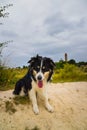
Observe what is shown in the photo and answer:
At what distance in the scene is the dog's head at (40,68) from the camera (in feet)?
25.3

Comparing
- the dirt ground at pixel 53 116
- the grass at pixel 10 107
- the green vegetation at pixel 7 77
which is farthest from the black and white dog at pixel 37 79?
the green vegetation at pixel 7 77

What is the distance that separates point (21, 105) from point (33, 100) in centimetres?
41

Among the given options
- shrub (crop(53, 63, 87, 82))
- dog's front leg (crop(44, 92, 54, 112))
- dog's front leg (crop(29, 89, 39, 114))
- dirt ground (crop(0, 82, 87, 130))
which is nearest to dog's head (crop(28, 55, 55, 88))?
dog's front leg (crop(29, 89, 39, 114))

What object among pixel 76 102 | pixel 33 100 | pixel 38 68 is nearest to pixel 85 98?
pixel 76 102

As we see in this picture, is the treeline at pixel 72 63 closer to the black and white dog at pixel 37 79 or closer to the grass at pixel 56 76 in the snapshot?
the grass at pixel 56 76

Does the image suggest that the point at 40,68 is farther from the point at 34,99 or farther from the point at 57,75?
the point at 57,75

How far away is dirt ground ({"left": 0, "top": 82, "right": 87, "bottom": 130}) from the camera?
8094 millimetres

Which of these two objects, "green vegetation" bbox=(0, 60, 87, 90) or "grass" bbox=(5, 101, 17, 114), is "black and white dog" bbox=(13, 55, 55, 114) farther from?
"green vegetation" bbox=(0, 60, 87, 90)

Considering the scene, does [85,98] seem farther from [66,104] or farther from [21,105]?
[21,105]

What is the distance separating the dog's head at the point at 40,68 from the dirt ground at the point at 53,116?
Result: 2.67 feet

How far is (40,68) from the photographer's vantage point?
773cm

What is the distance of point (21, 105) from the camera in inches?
342

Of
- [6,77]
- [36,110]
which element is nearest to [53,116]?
[36,110]

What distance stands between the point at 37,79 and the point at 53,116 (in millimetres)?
1201
